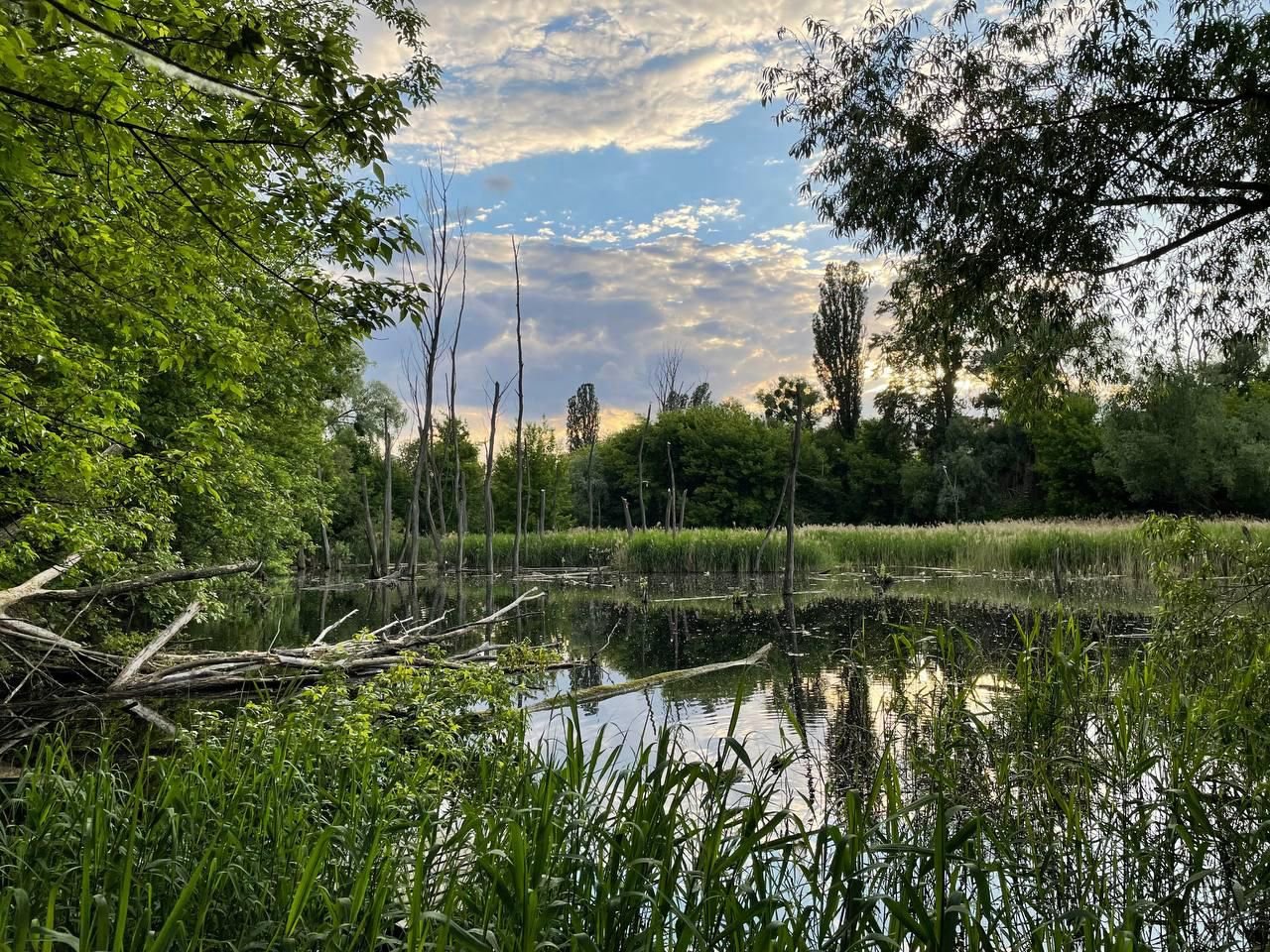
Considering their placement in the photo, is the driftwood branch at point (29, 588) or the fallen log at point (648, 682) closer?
the driftwood branch at point (29, 588)

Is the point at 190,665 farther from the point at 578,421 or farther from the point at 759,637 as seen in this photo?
the point at 578,421

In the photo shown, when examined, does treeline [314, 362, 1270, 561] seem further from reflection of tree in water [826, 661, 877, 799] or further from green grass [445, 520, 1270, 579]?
reflection of tree in water [826, 661, 877, 799]

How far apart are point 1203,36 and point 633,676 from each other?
742 cm

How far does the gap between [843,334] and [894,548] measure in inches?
946

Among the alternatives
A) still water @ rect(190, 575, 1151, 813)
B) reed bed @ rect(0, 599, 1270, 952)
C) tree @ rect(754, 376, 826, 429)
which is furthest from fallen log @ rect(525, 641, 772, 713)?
tree @ rect(754, 376, 826, 429)

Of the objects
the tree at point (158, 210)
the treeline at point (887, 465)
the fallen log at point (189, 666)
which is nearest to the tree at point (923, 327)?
the tree at point (158, 210)

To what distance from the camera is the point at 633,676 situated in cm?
917

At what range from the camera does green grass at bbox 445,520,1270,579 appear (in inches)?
733

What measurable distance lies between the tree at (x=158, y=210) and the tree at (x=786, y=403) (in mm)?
39941

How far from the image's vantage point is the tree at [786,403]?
155ft

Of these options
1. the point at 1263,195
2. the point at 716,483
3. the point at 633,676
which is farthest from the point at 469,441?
the point at 1263,195

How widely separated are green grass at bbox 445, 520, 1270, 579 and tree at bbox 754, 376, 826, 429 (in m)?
20.1

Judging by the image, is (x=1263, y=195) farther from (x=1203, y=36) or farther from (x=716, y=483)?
(x=716, y=483)

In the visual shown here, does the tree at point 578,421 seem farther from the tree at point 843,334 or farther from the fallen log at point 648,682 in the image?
the fallen log at point 648,682
